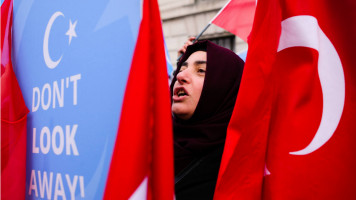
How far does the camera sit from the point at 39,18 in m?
1.16

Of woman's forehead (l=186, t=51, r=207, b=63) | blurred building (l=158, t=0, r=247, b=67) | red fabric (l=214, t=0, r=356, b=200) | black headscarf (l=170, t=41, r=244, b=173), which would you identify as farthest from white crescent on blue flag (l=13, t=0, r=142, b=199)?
blurred building (l=158, t=0, r=247, b=67)

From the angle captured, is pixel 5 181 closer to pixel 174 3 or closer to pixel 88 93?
pixel 88 93

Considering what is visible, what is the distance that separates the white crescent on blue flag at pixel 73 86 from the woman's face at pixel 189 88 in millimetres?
516

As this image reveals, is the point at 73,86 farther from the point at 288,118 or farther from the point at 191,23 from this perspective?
the point at 191,23

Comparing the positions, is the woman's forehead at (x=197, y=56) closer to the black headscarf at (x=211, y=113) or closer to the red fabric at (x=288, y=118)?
the black headscarf at (x=211, y=113)

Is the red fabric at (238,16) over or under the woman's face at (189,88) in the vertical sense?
over

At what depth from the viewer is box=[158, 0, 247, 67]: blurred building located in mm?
5875

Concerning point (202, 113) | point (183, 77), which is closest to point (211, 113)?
point (202, 113)

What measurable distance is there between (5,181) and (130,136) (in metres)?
0.59

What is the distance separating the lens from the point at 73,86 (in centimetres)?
95

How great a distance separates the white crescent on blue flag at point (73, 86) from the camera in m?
0.82

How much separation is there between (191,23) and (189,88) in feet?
16.6

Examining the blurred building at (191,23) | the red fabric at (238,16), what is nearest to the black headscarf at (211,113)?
the red fabric at (238,16)

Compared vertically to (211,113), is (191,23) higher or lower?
higher
